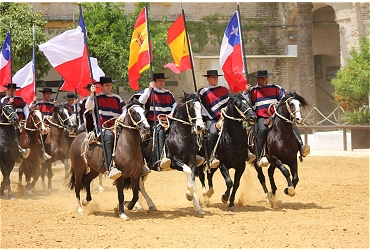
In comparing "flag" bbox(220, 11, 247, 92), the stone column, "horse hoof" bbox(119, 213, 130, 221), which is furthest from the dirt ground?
the stone column

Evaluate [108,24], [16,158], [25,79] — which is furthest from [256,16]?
[16,158]

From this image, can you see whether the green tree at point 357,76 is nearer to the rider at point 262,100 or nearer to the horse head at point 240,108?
the rider at point 262,100

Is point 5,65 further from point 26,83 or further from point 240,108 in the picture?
point 240,108

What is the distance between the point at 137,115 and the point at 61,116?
5.86 metres

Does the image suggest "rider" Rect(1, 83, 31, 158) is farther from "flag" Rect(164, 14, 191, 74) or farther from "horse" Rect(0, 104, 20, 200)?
"flag" Rect(164, 14, 191, 74)

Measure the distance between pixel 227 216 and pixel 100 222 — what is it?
209cm

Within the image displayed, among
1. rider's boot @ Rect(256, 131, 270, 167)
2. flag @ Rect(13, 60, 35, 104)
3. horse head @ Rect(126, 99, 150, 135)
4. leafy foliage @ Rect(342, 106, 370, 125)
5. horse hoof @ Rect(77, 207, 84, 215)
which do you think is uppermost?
flag @ Rect(13, 60, 35, 104)

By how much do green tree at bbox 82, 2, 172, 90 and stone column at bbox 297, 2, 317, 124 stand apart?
594cm

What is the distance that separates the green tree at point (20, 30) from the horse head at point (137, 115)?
44.4 feet

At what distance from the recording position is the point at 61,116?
16844mm

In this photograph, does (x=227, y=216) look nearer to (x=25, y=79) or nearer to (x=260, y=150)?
(x=260, y=150)

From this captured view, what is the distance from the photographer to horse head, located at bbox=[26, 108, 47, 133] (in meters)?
15.6

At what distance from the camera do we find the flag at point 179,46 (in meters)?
14.0

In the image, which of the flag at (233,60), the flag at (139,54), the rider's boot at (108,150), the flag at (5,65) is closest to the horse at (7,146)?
the flag at (5,65)
